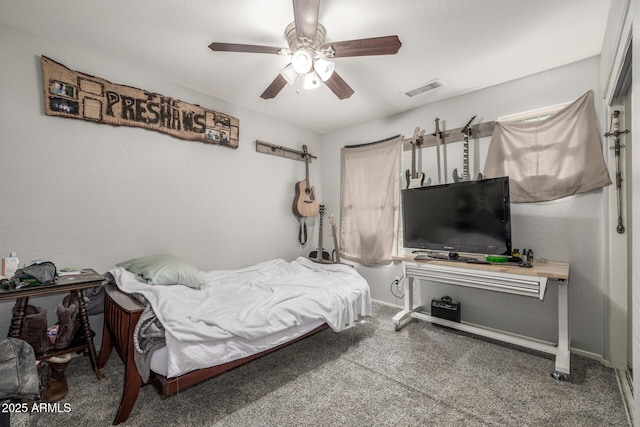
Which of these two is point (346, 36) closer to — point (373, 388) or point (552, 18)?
point (552, 18)

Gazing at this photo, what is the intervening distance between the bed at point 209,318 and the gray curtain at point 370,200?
1.04m

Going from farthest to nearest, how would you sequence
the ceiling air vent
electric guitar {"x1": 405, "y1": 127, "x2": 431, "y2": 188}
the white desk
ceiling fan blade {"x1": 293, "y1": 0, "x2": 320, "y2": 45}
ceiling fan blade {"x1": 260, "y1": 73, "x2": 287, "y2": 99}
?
1. electric guitar {"x1": 405, "y1": 127, "x2": 431, "y2": 188}
2. the ceiling air vent
3. ceiling fan blade {"x1": 260, "y1": 73, "x2": 287, "y2": 99}
4. the white desk
5. ceiling fan blade {"x1": 293, "y1": 0, "x2": 320, "y2": 45}

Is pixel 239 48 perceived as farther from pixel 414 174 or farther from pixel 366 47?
pixel 414 174

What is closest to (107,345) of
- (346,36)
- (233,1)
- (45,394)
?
(45,394)

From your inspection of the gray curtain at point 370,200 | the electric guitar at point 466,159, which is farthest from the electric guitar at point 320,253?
the electric guitar at point 466,159

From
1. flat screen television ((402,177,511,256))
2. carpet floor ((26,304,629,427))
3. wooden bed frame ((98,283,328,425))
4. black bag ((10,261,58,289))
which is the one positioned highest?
flat screen television ((402,177,511,256))

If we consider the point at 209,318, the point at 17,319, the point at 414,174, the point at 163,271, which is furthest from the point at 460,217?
the point at 17,319

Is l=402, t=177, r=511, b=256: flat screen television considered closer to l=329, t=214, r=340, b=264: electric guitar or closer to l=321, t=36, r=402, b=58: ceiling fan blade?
l=329, t=214, r=340, b=264: electric guitar

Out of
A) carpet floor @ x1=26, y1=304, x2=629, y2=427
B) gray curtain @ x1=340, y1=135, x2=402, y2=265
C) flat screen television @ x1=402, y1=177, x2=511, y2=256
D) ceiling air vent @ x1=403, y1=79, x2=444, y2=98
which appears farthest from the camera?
gray curtain @ x1=340, y1=135, x2=402, y2=265

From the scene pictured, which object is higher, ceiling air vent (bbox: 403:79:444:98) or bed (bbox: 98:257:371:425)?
ceiling air vent (bbox: 403:79:444:98)

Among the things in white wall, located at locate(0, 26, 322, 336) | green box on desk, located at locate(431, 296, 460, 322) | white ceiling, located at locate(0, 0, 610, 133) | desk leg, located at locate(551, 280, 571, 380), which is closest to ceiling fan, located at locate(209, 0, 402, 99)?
white ceiling, located at locate(0, 0, 610, 133)

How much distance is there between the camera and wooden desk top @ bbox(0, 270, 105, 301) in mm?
1563

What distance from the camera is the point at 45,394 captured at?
5.47ft

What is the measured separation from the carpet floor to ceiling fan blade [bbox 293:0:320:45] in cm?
226
